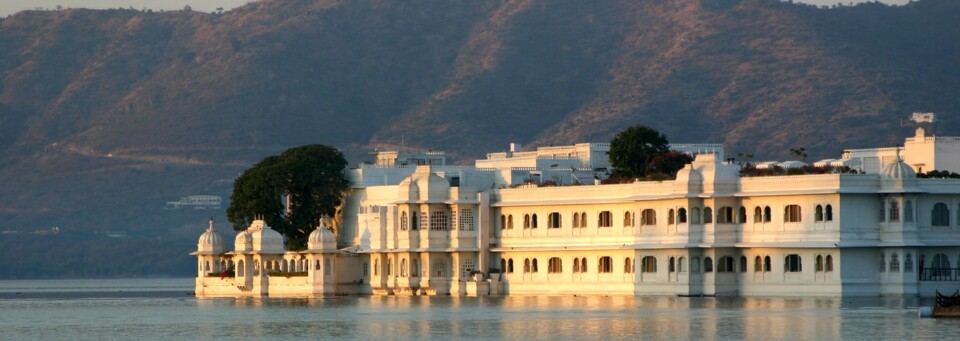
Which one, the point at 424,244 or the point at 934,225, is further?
the point at 424,244

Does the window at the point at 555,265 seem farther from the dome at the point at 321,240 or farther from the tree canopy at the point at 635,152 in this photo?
the tree canopy at the point at 635,152

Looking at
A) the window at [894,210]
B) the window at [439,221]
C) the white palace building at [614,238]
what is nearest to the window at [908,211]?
the white palace building at [614,238]

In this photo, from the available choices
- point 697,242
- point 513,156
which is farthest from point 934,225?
point 513,156

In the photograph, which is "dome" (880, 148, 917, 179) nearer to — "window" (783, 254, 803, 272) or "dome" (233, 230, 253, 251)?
"window" (783, 254, 803, 272)

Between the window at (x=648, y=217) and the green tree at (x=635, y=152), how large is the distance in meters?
18.3

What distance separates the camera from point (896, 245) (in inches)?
3438

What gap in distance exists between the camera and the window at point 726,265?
9300cm

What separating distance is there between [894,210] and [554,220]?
19.6 metres

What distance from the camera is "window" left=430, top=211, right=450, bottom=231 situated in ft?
348

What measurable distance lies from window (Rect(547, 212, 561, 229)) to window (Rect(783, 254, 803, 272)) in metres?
14.9

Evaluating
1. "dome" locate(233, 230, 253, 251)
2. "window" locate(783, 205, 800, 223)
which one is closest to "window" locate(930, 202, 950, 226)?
"window" locate(783, 205, 800, 223)

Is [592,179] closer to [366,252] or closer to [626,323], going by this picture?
[366,252]

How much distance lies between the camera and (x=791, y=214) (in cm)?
9038

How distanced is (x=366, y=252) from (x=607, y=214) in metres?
16.3
